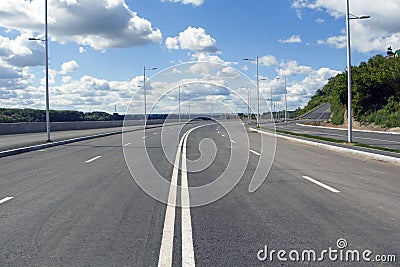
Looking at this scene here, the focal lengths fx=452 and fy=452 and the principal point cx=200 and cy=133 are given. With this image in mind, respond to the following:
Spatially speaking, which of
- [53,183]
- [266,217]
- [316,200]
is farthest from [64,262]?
[53,183]

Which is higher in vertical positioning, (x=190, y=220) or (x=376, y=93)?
(x=376, y=93)

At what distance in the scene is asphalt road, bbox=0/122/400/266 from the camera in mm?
5879

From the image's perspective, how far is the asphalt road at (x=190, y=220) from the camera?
19.3 ft

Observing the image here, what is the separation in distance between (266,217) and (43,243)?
12.1 feet

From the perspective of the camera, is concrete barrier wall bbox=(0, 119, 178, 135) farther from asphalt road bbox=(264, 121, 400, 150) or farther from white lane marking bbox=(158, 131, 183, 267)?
white lane marking bbox=(158, 131, 183, 267)

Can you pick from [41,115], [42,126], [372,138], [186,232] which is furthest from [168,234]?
[41,115]

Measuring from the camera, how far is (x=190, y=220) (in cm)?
773

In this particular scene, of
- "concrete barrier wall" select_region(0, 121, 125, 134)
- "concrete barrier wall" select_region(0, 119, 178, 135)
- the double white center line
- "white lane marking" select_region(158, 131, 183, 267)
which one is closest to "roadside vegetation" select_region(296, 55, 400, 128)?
"concrete barrier wall" select_region(0, 119, 178, 135)

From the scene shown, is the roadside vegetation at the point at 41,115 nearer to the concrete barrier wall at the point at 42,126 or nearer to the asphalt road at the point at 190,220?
the concrete barrier wall at the point at 42,126

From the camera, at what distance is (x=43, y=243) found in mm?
6371

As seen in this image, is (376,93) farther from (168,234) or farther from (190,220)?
(168,234)

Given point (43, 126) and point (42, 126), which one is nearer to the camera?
point (42, 126)

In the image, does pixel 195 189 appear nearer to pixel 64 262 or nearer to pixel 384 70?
pixel 64 262

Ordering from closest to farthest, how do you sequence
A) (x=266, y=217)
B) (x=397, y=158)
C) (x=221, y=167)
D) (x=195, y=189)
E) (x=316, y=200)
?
(x=266, y=217) < (x=316, y=200) < (x=195, y=189) < (x=221, y=167) < (x=397, y=158)
